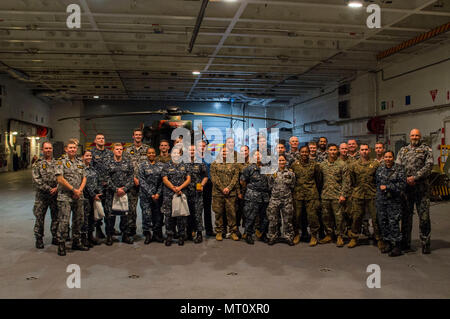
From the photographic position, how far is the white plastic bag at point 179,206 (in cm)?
529

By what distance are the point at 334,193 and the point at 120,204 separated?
3.11 meters

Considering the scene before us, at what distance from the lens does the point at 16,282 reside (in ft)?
12.4

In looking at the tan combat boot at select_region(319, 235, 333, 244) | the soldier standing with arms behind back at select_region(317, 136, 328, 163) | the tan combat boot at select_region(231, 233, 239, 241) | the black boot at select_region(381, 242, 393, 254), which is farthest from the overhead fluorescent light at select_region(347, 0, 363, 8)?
the tan combat boot at select_region(231, 233, 239, 241)

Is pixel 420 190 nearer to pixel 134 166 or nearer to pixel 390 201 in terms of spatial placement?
pixel 390 201

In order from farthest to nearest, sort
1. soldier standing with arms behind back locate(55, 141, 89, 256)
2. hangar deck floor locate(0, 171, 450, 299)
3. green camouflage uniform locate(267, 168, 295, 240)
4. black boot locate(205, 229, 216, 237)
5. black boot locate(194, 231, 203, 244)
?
black boot locate(205, 229, 216, 237), black boot locate(194, 231, 203, 244), green camouflage uniform locate(267, 168, 295, 240), soldier standing with arms behind back locate(55, 141, 89, 256), hangar deck floor locate(0, 171, 450, 299)

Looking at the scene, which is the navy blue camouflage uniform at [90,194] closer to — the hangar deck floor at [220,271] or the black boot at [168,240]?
the hangar deck floor at [220,271]

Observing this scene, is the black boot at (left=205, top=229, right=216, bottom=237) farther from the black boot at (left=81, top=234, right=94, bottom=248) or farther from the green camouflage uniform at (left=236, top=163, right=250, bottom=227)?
the black boot at (left=81, top=234, right=94, bottom=248)

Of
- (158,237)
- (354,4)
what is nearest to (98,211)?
(158,237)

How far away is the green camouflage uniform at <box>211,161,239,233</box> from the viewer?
567 cm

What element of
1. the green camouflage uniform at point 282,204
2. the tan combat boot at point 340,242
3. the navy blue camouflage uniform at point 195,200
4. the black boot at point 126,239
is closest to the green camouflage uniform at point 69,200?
the black boot at point 126,239

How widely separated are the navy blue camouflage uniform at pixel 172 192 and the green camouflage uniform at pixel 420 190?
311 centimetres

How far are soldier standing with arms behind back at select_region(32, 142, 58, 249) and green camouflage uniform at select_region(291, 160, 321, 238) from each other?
136 inches

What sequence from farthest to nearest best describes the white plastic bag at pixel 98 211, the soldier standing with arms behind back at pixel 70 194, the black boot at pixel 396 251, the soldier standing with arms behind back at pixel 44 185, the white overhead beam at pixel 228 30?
the white overhead beam at pixel 228 30, the white plastic bag at pixel 98 211, the soldier standing with arms behind back at pixel 44 185, the soldier standing with arms behind back at pixel 70 194, the black boot at pixel 396 251

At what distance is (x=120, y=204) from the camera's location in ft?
17.5
